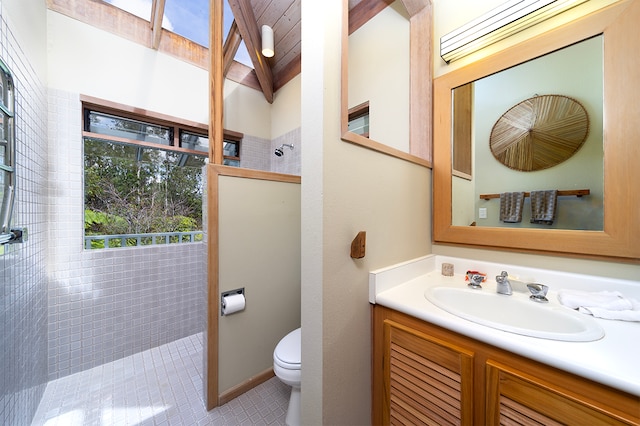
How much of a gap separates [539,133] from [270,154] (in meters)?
2.55

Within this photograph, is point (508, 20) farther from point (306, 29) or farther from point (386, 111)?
point (306, 29)

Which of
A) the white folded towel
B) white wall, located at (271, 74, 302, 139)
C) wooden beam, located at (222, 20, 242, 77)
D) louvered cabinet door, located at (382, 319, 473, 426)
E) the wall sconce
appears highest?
wooden beam, located at (222, 20, 242, 77)

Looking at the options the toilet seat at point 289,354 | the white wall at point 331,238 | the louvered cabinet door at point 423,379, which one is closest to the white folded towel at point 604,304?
the louvered cabinet door at point 423,379

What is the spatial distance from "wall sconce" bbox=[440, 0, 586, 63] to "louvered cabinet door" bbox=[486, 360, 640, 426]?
1.60 m

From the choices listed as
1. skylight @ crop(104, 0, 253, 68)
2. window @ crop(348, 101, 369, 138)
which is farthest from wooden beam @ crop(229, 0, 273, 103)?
window @ crop(348, 101, 369, 138)

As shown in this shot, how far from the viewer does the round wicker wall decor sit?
1118 mm

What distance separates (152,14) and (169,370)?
3067 millimetres

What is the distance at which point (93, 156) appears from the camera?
1.98 m

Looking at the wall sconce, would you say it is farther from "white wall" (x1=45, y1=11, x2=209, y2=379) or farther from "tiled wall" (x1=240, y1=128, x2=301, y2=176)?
"white wall" (x1=45, y1=11, x2=209, y2=379)

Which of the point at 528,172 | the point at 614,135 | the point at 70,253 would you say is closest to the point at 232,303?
the point at 70,253

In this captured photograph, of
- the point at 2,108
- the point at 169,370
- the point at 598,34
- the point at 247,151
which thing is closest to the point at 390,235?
the point at 598,34

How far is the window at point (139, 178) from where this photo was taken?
1986 millimetres

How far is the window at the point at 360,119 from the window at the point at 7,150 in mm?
1927

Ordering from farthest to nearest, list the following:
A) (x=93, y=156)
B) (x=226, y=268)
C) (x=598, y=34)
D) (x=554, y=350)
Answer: (x=93, y=156) < (x=226, y=268) < (x=598, y=34) < (x=554, y=350)
